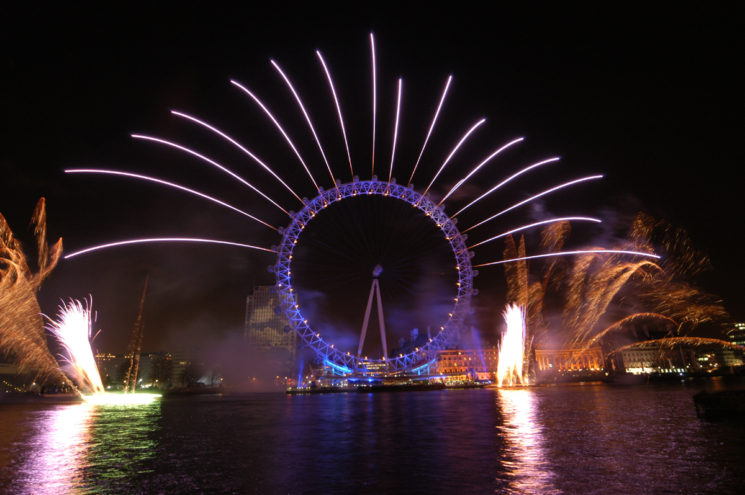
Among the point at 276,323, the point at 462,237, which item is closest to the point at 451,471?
the point at 462,237

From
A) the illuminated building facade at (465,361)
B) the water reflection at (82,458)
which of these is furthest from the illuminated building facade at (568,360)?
the water reflection at (82,458)

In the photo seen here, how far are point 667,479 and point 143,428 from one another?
94.6ft

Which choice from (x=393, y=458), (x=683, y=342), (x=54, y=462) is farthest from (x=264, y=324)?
(x=393, y=458)

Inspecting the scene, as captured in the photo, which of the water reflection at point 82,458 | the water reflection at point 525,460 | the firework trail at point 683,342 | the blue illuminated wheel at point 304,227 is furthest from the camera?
the blue illuminated wheel at point 304,227

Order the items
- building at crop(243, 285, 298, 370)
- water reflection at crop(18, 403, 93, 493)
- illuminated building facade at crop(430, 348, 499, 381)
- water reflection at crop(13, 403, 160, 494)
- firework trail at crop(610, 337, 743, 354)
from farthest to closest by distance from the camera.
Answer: building at crop(243, 285, 298, 370) → illuminated building facade at crop(430, 348, 499, 381) → firework trail at crop(610, 337, 743, 354) → water reflection at crop(13, 403, 160, 494) → water reflection at crop(18, 403, 93, 493)

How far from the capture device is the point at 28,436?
23.7 meters

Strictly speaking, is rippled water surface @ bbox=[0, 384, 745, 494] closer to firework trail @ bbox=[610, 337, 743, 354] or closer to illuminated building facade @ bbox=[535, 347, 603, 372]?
firework trail @ bbox=[610, 337, 743, 354]

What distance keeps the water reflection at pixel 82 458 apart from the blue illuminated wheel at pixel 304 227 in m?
32.9

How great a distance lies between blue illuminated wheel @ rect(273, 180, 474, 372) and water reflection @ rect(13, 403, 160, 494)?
32892mm

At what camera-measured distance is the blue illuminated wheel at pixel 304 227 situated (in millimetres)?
56219

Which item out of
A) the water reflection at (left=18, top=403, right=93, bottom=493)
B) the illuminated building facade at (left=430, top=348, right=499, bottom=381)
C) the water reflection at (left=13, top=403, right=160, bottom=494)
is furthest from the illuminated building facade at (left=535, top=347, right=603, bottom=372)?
the water reflection at (left=18, top=403, right=93, bottom=493)

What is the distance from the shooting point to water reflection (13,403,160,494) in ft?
42.1

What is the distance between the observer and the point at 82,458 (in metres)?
16.9

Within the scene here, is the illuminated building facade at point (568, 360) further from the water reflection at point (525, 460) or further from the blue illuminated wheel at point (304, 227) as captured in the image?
the water reflection at point (525, 460)
